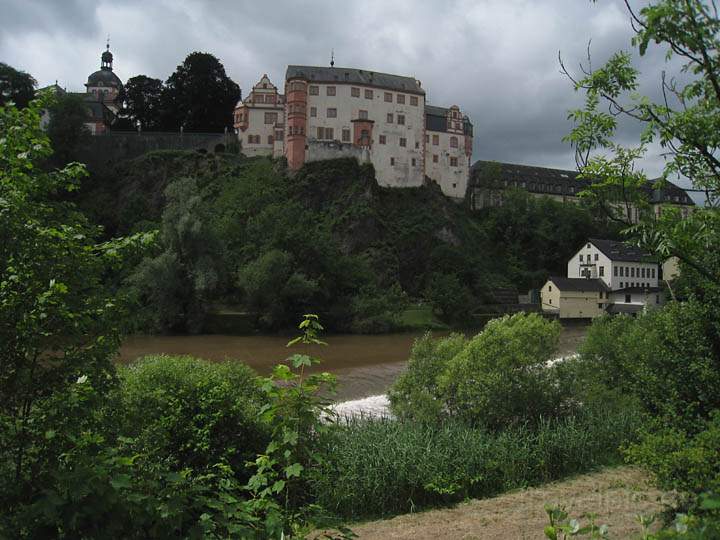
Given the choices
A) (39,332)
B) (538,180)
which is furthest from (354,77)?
(39,332)

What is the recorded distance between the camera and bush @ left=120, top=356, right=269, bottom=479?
34.5 ft

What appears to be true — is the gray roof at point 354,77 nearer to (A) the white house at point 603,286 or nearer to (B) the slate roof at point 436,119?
(B) the slate roof at point 436,119

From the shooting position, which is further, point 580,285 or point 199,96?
point 199,96

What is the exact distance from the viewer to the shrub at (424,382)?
13.8 m

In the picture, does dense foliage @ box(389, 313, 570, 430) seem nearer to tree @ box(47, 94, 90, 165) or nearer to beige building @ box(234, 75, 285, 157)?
beige building @ box(234, 75, 285, 157)

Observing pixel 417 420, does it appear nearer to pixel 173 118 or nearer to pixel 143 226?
pixel 143 226

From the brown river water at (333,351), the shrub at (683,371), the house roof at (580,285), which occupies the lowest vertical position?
the brown river water at (333,351)

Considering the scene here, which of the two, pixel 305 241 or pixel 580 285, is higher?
pixel 305 241

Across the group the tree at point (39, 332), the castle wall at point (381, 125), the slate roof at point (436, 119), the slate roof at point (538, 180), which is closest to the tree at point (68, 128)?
the castle wall at point (381, 125)

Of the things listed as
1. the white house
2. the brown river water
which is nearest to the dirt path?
the brown river water

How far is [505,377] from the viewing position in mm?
13391

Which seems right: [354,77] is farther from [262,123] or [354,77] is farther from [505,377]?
[505,377]

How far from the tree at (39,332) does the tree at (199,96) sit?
74489 millimetres

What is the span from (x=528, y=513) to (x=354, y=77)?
67010 mm
